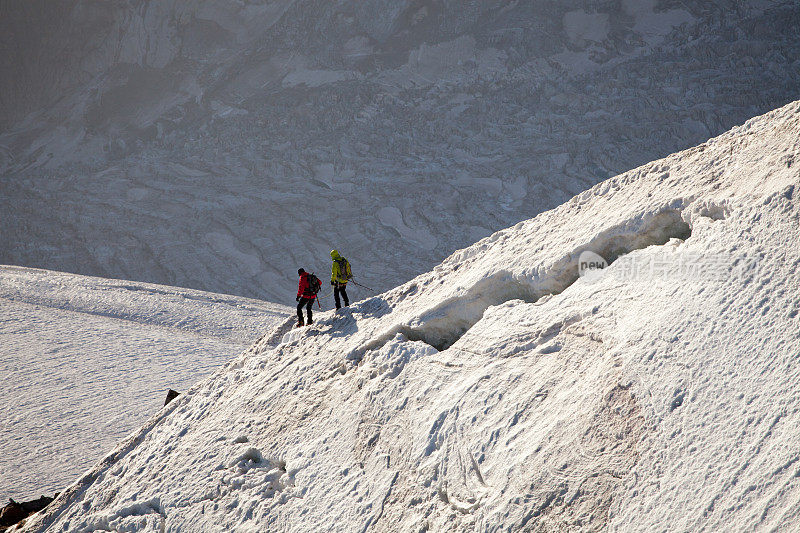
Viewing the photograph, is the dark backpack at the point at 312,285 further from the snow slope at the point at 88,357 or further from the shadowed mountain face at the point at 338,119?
the shadowed mountain face at the point at 338,119

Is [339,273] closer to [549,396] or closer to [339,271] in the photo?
[339,271]

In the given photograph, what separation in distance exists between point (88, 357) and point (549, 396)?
12906 millimetres

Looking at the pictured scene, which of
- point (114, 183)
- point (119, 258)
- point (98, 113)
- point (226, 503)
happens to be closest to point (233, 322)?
point (226, 503)

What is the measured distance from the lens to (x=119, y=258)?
3192 centimetres

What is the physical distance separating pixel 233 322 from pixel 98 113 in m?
32.0

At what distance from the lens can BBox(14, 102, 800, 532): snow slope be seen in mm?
3451

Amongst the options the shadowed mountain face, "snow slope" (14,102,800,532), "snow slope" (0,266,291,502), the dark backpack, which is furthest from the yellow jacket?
the shadowed mountain face

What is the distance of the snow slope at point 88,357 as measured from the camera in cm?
1060

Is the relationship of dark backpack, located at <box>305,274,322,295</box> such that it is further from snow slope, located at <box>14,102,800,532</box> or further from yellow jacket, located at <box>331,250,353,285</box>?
snow slope, located at <box>14,102,800,532</box>

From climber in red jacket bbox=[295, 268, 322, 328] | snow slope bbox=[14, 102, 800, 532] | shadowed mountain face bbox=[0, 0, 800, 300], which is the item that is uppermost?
shadowed mountain face bbox=[0, 0, 800, 300]

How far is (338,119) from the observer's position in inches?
1496

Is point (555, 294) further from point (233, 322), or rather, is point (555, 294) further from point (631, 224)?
point (233, 322)

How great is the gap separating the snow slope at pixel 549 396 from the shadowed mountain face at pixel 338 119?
22897mm

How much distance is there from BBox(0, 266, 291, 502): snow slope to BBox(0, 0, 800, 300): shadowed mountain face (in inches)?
408
